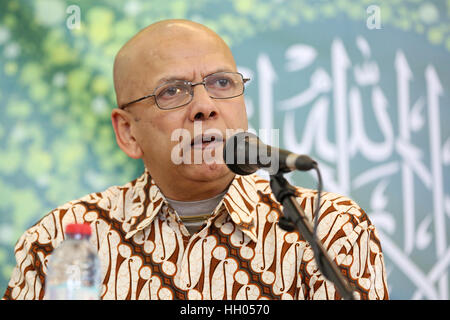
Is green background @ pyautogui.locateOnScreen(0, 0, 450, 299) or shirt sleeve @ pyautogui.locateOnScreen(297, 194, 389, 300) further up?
green background @ pyautogui.locateOnScreen(0, 0, 450, 299)

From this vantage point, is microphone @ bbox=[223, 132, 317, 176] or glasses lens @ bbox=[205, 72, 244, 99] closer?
microphone @ bbox=[223, 132, 317, 176]

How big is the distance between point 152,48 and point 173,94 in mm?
Answer: 192

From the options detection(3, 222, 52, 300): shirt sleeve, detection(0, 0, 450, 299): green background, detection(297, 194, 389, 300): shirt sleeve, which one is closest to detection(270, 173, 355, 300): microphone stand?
detection(297, 194, 389, 300): shirt sleeve

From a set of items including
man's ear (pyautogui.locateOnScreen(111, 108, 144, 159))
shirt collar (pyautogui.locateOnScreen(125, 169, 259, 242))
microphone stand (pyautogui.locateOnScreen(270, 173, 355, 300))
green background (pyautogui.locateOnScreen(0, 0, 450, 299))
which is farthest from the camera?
green background (pyautogui.locateOnScreen(0, 0, 450, 299))

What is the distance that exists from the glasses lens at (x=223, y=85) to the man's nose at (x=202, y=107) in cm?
3

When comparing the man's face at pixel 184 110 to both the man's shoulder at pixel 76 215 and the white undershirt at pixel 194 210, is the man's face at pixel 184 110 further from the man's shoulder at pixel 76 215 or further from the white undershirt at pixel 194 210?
the man's shoulder at pixel 76 215

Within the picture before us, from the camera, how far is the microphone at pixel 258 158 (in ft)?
3.66

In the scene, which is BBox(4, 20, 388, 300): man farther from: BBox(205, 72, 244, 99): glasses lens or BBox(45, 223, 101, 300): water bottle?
BBox(45, 223, 101, 300): water bottle

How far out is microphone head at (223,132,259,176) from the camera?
1255 millimetres

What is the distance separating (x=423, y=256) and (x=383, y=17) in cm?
122

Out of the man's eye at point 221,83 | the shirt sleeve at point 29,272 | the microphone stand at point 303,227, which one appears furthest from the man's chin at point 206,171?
the microphone stand at point 303,227

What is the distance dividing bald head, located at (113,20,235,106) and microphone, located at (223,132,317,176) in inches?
30.8

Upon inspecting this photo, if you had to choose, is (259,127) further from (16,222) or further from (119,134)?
(16,222)

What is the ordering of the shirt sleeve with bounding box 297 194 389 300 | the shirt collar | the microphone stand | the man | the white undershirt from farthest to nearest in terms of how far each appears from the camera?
the white undershirt < the shirt collar < the man < the shirt sleeve with bounding box 297 194 389 300 < the microphone stand
